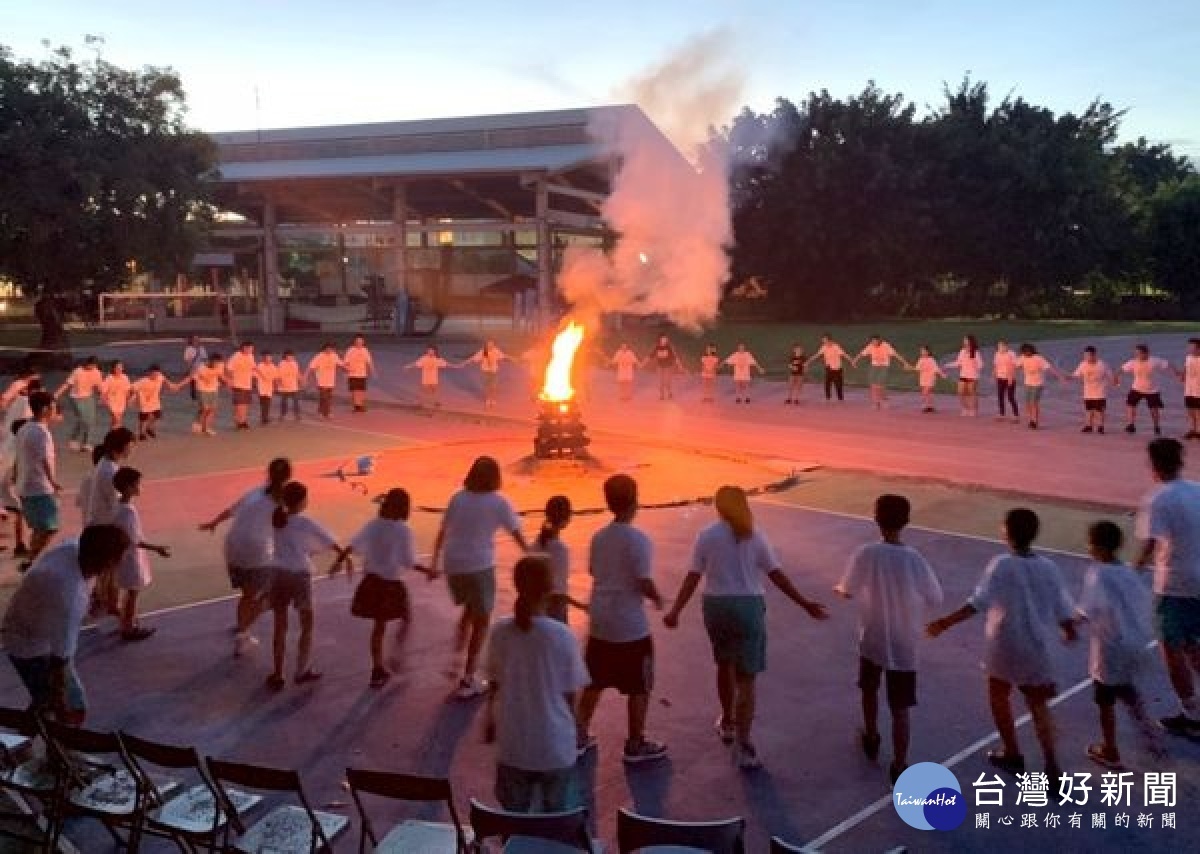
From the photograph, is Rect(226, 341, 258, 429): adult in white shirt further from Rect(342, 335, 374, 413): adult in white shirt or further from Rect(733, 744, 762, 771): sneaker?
Rect(733, 744, 762, 771): sneaker

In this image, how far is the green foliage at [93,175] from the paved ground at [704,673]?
17.1 metres

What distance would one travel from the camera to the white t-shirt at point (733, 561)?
705 centimetres

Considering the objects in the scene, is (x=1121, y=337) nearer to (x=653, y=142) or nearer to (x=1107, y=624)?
(x=653, y=142)

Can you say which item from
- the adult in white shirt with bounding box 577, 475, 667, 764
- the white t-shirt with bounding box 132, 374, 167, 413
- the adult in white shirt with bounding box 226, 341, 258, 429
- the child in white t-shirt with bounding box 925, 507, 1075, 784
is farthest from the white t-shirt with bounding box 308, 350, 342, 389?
the child in white t-shirt with bounding box 925, 507, 1075, 784

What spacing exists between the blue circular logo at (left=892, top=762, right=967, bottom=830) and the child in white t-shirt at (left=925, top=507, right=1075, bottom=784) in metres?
0.62

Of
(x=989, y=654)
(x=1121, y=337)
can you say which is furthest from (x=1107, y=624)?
(x=1121, y=337)

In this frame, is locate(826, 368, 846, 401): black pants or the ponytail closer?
the ponytail

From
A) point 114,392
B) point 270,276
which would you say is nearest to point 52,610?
point 114,392

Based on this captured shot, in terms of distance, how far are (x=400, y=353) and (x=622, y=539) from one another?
3426 cm

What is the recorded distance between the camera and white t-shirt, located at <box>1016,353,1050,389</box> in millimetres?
20953

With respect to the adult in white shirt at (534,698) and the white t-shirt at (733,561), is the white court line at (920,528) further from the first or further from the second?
the adult in white shirt at (534,698)

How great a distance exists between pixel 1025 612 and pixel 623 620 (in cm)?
→ 242

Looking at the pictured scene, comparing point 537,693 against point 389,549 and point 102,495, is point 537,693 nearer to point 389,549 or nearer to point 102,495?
point 389,549

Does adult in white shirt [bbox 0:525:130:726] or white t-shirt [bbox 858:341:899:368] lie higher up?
white t-shirt [bbox 858:341:899:368]
